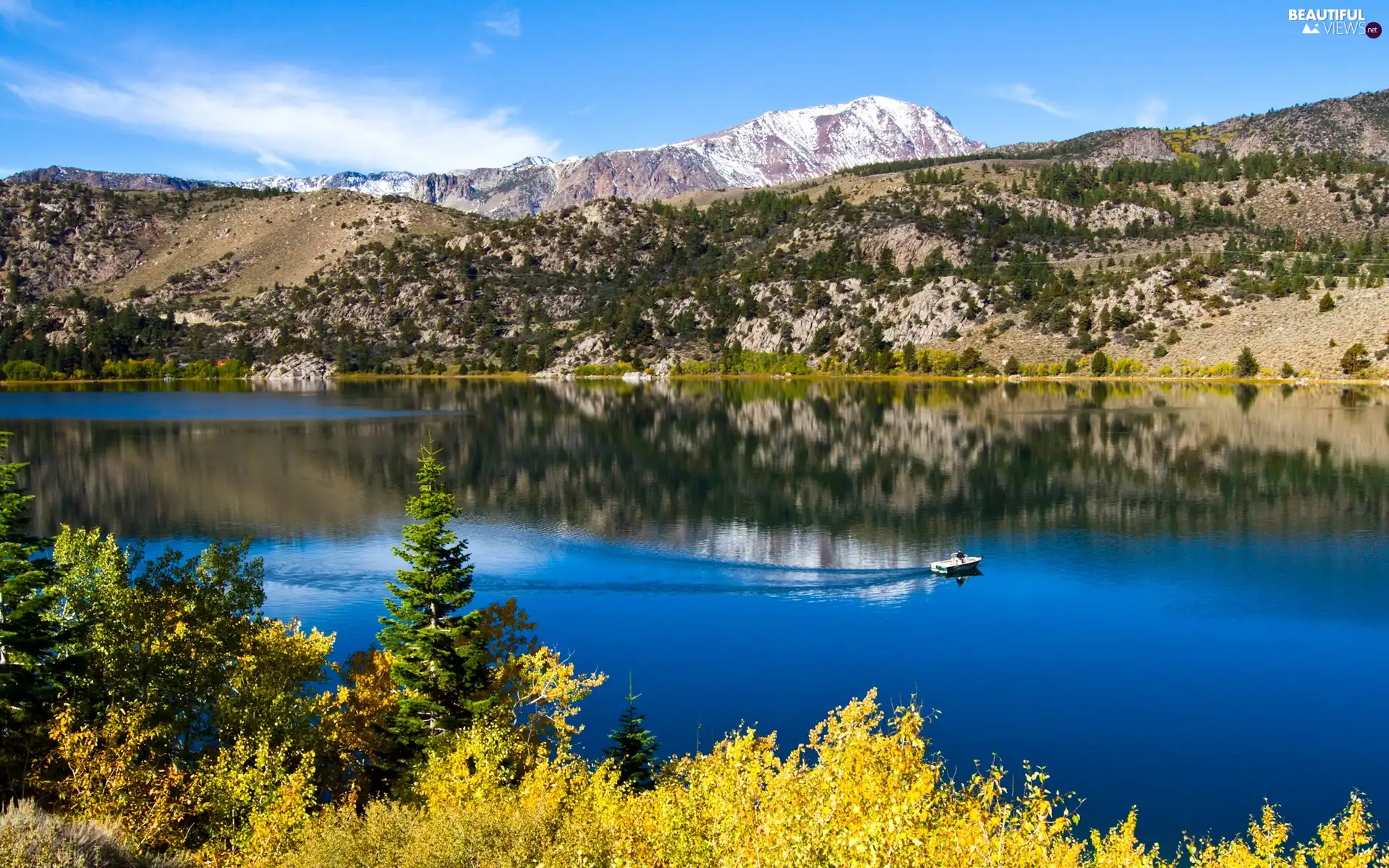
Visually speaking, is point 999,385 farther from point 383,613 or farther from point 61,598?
point 61,598

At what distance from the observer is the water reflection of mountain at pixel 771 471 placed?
66.9 m

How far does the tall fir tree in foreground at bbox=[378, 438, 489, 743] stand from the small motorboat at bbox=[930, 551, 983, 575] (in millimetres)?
28768

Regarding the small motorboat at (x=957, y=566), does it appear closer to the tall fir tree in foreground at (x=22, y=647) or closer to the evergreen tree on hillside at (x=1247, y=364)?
the tall fir tree in foreground at (x=22, y=647)

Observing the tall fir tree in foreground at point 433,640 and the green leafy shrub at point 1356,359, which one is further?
the green leafy shrub at point 1356,359

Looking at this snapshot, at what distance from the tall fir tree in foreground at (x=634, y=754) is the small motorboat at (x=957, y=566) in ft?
86.2

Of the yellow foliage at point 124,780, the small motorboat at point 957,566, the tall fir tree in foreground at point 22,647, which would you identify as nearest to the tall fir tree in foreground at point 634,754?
the yellow foliage at point 124,780

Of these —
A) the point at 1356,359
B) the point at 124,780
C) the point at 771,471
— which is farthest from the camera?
the point at 1356,359

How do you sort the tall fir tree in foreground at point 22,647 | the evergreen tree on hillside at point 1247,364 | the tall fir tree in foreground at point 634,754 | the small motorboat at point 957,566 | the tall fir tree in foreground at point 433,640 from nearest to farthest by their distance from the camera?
the tall fir tree in foreground at point 22,647
the tall fir tree in foreground at point 634,754
the tall fir tree in foreground at point 433,640
the small motorboat at point 957,566
the evergreen tree on hillside at point 1247,364

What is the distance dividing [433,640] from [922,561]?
1326 inches

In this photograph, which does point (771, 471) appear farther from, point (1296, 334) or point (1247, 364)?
point (1296, 334)

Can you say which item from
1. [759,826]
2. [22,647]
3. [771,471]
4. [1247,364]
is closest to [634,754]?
[759,826]

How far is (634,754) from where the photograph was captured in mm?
29125

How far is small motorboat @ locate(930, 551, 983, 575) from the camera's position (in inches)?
2096

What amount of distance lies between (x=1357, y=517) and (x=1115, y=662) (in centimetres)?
3671
